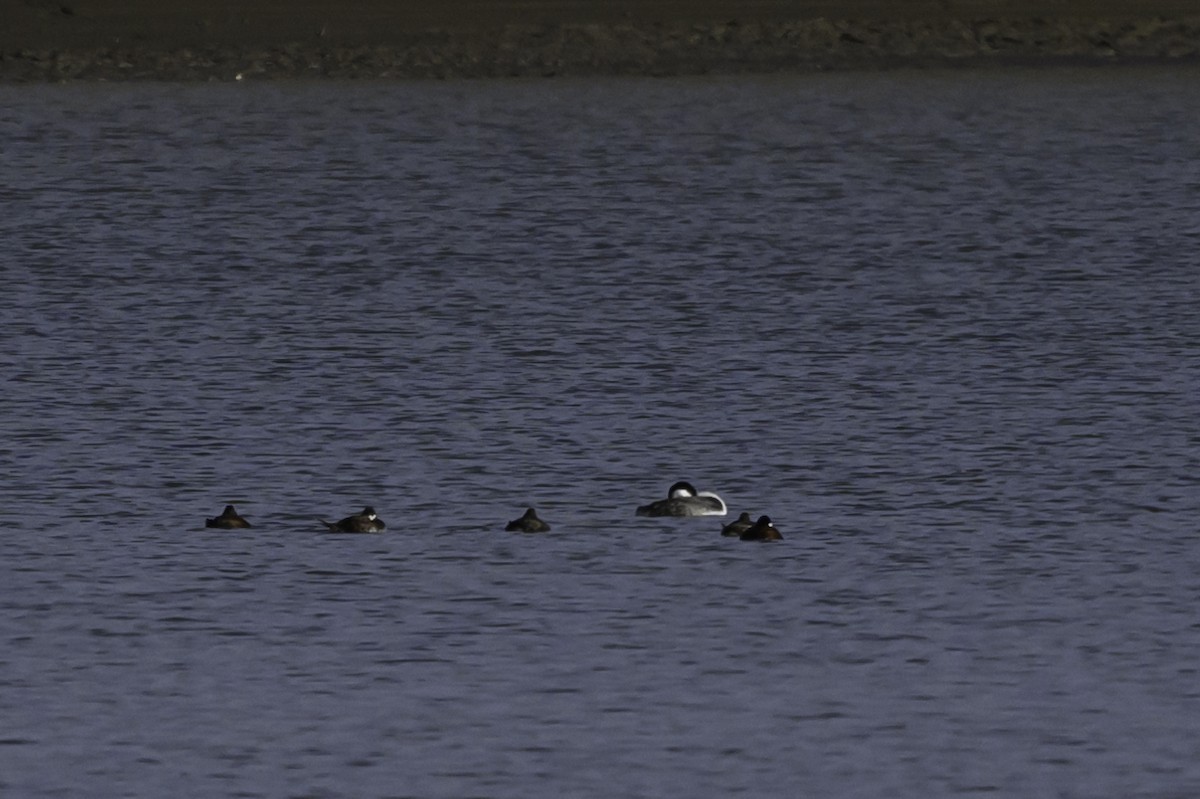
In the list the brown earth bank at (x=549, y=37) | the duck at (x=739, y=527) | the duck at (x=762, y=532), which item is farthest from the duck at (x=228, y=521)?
the brown earth bank at (x=549, y=37)

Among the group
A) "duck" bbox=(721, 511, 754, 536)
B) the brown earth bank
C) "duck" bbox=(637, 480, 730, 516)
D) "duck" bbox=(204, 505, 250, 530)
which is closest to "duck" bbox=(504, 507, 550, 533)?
"duck" bbox=(637, 480, 730, 516)

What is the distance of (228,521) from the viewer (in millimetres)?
17453

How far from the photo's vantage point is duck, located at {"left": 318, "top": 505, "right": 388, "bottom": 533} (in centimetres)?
1725

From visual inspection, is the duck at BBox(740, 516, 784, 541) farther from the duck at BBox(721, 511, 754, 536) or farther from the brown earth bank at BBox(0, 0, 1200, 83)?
the brown earth bank at BBox(0, 0, 1200, 83)

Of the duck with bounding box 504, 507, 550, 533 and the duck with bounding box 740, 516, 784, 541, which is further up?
the duck with bounding box 740, 516, 784, 541

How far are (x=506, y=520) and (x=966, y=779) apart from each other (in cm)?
647

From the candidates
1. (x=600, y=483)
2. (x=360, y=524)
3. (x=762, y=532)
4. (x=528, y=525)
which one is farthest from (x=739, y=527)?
(x=360, y=524)

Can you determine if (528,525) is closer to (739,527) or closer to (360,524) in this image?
(360,524)

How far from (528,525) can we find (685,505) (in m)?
1.12

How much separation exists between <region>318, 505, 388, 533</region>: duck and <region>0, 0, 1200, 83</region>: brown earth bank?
3224 cm

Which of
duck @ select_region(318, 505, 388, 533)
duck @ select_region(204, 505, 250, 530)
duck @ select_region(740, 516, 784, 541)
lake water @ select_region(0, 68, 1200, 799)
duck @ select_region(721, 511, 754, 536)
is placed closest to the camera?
lake water @ select_region(0, 68, 1200, 799)

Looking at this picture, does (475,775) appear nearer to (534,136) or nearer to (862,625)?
(862,625)

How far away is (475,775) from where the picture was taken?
12.1 m

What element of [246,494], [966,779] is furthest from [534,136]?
[966,779]
